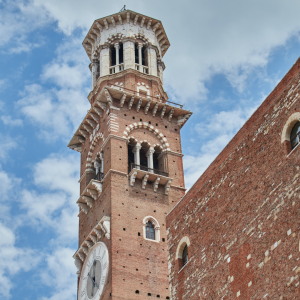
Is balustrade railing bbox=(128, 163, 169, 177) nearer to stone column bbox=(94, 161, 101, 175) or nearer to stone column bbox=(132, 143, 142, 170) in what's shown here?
stone column bbox=(132, 143, 142, 170)

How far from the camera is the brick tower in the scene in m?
36.2

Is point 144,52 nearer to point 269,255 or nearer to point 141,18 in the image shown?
point 141,18

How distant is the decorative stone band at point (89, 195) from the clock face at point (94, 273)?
369 cm

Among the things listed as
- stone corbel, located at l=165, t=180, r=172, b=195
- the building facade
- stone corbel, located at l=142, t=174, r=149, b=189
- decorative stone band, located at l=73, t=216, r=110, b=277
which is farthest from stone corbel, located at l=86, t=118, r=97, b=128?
the building facade

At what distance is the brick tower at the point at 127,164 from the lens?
36.2 metres

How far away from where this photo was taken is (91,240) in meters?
39.5

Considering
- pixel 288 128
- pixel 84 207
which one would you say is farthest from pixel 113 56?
pixel 288 128

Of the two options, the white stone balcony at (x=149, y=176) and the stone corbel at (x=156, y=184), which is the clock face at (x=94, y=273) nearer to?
the white stone balcony at (x=149, y=176)

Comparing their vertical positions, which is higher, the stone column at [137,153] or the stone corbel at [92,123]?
the stone corbel at [92,123]

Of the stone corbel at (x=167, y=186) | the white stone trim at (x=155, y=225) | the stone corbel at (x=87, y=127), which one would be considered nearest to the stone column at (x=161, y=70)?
the stone corbel at (x=87, y=127)

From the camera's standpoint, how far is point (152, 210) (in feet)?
128

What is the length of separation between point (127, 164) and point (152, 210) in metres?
3.78

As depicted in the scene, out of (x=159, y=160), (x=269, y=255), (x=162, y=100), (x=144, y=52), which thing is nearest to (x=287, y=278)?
(x=269, y=255)

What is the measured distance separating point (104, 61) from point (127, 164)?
465 inches
